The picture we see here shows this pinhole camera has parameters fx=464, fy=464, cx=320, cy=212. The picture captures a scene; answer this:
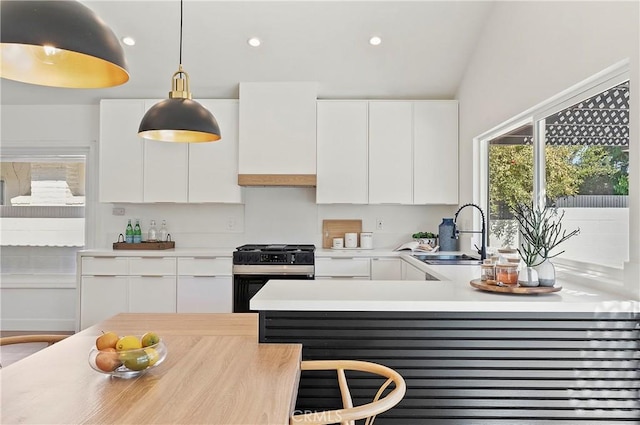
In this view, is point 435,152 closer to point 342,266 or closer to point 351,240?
point 351,240

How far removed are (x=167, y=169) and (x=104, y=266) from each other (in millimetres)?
1083

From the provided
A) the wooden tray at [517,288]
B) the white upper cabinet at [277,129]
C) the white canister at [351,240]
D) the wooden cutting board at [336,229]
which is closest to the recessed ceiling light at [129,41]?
the white upper cabinet at [277,129]

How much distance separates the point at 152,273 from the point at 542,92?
351 centimetres

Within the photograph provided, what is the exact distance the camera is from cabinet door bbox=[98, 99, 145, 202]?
14.9 feet

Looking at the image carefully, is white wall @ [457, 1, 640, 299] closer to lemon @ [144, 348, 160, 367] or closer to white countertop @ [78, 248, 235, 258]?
lemon @ [144, 348, 160, 367]

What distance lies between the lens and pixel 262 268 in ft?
13.8

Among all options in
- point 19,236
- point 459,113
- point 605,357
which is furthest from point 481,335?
point 19,236

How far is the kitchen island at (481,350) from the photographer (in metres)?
1.89

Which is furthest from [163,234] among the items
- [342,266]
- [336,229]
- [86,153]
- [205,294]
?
[342,266]

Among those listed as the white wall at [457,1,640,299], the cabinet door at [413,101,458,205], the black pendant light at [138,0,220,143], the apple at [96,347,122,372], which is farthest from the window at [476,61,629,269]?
the apple at [96,347,122,372]

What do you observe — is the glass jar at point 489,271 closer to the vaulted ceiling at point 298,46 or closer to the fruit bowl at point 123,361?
the fruit bowl at point 123,361

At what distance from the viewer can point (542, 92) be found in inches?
109

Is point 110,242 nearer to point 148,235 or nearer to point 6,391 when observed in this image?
point 148,235

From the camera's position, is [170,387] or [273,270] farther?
[273,270]
